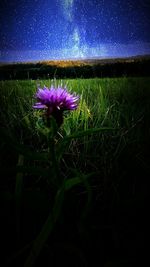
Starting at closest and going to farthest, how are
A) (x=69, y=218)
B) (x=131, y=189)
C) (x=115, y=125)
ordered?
(x=69, y=218) < (x=131, y=189) < (x=115, y=125)

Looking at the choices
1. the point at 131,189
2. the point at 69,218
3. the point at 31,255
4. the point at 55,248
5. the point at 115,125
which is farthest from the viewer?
the point at 115,125

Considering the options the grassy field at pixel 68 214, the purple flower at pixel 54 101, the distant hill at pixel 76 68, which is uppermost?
the distant hill at pixel 76 68

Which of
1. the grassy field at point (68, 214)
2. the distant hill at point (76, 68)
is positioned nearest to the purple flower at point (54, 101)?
the grassy field at point (68, 214)

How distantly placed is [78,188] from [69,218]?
0.55ft

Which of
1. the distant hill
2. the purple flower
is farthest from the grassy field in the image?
the distant hill

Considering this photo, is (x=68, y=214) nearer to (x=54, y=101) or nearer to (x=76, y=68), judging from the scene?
(x=54, y=101)

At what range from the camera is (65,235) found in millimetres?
751

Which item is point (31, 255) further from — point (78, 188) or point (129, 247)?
point (78, 188)

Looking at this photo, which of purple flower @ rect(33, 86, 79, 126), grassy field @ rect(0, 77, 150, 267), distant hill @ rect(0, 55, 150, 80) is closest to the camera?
grassy field @ rect(0, 77, 150, 267)

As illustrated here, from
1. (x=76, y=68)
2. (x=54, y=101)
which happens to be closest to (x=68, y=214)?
(x=54, y=101)

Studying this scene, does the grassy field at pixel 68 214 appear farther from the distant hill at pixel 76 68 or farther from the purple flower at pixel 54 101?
the distant hill at pixel 76 68

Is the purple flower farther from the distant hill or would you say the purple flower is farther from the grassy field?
the distant hill

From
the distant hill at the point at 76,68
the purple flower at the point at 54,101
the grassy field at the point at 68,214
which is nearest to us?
the grassy field at the point at 68,214

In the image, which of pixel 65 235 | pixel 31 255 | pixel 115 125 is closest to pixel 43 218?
pixel 65 235
